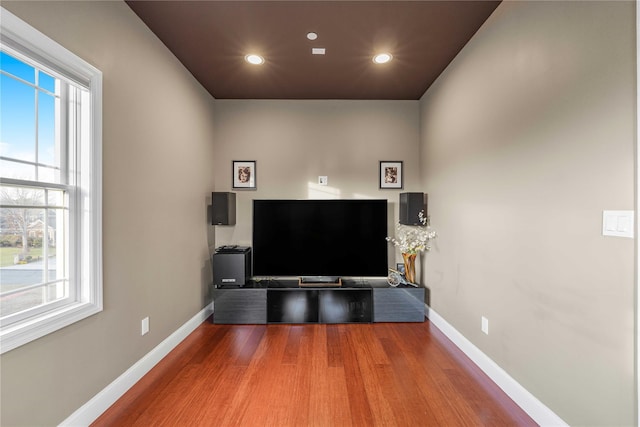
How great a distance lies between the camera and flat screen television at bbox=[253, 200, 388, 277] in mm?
3385

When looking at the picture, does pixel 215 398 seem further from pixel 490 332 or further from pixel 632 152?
pixel 632 152

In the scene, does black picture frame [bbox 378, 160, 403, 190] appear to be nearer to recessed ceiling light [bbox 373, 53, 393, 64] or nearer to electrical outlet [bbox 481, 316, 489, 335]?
recessed ceiling light [bbox 373, 53, 393, 64]

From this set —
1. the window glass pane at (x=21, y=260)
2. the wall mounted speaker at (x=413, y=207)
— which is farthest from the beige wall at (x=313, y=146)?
the window glass pane at (x=21, y=260)

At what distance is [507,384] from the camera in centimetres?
194

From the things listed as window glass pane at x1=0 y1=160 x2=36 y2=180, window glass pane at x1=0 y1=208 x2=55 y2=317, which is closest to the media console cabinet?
window glass pane at x1=0 y1=208 x2=55 y2=317

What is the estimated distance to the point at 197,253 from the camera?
10.3 feet

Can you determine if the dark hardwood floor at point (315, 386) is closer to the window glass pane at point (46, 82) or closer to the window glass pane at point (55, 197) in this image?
the window glass pane at point (55, 197)

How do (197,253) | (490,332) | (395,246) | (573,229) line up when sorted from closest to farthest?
(573,229) → (490,332) → (197,253) → (395,246)

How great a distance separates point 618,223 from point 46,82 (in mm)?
2878

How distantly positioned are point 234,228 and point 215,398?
6.76ft

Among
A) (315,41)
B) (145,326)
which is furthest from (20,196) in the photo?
(315,41)

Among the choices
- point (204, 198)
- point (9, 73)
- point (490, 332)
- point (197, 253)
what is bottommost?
point (490, 332)

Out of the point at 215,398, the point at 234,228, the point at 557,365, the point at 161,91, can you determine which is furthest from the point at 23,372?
the point at 557,365

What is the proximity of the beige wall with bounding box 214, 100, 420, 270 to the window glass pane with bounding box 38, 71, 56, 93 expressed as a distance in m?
2.06
